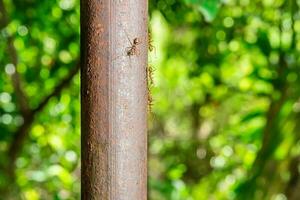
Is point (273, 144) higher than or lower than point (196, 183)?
higher

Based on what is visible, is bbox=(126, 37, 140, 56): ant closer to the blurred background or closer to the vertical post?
the vertical post

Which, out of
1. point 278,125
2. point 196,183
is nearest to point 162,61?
point 196,183

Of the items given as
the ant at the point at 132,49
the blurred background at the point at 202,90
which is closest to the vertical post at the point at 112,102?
the ant at the point at 132,49

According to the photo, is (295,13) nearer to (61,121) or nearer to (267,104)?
(267,104)

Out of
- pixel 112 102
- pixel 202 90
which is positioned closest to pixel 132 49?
pixel 112 102

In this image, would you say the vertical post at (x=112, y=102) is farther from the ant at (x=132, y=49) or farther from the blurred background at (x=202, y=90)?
the blurred background at (x=202, y=90)

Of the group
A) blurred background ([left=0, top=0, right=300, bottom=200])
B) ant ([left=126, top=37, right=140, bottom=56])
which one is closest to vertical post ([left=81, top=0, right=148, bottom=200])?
ant ([left=126, top=37, right=140, bottom=56])
